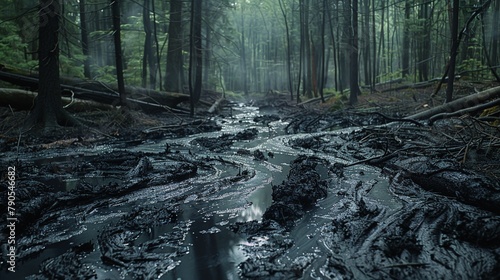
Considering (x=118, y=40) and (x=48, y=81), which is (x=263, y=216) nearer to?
(x=48, y=81)

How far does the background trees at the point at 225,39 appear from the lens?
1562 cm

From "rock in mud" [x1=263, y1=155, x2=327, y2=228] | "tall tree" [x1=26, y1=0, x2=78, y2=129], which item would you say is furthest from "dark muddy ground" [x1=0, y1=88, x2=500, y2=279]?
"tall tree" [x1=26, y1=0, x2=78, y2=129]

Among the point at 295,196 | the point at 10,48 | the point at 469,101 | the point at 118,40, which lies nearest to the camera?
the point at 295,196

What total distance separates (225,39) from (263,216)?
19501 mm

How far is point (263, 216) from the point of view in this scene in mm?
4105

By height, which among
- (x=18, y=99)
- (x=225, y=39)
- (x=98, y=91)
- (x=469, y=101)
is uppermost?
(x=225, y=39)

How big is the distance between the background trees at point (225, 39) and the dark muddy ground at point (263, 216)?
5.42 m

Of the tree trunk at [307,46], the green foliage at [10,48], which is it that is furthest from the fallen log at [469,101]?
the green foliage at [10,48]

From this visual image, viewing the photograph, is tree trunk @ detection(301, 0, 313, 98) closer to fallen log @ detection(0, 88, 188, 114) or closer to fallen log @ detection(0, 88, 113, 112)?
fallen log @ detection(0, 88, 188, 114)

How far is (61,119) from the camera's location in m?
10.6

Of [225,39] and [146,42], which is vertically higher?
[146,42]

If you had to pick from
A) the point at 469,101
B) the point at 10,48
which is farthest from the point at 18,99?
the point at 469,101

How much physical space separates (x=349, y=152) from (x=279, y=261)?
18.1ft

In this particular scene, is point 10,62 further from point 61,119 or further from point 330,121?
point 330,121
